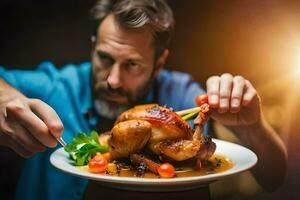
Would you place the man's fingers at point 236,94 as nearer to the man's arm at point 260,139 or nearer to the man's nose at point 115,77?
the man's arm at point 260,139

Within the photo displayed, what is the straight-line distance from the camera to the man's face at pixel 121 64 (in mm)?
1792

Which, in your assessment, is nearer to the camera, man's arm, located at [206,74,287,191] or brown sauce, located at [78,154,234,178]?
brown sauce, located at [78,154,234,178]

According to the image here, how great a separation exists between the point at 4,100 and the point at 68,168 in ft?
1.43

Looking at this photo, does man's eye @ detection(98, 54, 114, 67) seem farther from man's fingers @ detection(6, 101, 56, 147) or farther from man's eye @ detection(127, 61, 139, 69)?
man's fingers @ detection(6, 101, 56, 147)

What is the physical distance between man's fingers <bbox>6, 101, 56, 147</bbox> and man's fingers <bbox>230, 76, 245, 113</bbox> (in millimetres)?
557

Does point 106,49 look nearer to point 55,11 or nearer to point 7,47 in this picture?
point 55,11

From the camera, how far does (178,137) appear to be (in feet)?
4.29

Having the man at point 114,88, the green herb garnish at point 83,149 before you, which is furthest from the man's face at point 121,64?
the green herb garnish at point 83,149

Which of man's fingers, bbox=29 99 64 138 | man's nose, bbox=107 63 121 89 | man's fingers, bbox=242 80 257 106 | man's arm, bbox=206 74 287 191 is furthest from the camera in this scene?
man's nose, bbox=107 63 121 89

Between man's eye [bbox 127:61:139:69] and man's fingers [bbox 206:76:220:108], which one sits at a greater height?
man's fingers [bbox 206:76:220:108]

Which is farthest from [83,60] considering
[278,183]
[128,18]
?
[278,183]

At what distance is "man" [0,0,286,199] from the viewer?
1.64 meters

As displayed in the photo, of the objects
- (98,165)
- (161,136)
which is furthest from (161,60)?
(98,165)

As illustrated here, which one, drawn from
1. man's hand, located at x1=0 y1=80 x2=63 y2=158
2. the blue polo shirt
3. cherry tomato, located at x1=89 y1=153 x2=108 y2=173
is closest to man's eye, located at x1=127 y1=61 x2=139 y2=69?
the blue polo shirt
